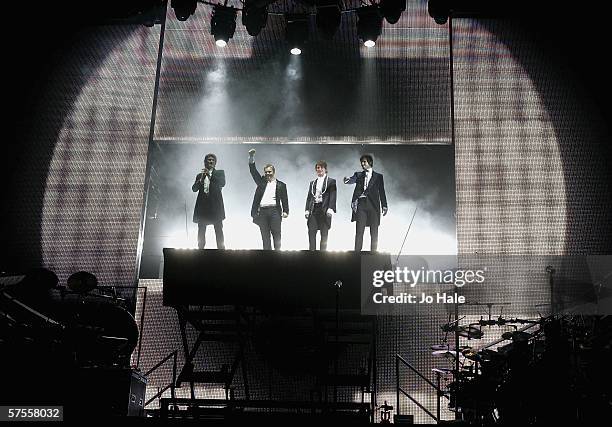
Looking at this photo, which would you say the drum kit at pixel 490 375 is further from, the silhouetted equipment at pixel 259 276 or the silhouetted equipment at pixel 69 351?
the silhouetted equipment at pixel 69 351

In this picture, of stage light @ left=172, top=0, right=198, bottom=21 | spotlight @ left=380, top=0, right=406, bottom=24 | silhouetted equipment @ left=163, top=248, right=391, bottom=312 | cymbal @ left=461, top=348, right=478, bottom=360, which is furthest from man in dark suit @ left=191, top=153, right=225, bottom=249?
cymbal @ left=461, top=348, right=478, bottom=360

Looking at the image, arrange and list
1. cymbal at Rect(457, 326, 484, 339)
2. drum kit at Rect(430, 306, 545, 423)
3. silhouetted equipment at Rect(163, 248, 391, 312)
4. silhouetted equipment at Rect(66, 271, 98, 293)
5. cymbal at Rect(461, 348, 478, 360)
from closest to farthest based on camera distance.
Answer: drum kit at Rect(430, 306, 545, 423), silhouetted equipment at Rect(163, 248, 391, 312), cymbal at Rect(461, 348, 478, 360), silhouetted equipment at Rect(66, 271, 98, 293), cymbal at Rect(457, 326, 484, 339)

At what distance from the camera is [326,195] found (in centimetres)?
799

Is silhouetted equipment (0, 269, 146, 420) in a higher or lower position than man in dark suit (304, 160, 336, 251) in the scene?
lower

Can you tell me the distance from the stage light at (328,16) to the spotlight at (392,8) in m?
0.52

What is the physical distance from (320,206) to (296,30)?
2.16 meters

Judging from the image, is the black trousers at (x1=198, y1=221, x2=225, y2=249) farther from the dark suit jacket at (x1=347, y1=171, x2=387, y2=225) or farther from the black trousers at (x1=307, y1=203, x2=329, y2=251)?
the dark suit jacket at (x1=347, y1=171, x2=387, y2=225)

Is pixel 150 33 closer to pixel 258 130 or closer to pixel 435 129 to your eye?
pixel 258 130

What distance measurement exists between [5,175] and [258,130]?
328 cm

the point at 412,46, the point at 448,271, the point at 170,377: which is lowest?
the point at 170,377

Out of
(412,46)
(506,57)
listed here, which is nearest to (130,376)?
(412,46)

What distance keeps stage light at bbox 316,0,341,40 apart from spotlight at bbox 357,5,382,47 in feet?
0.99

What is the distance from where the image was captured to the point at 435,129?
326 inches

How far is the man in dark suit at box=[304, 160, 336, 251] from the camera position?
7965 mm
